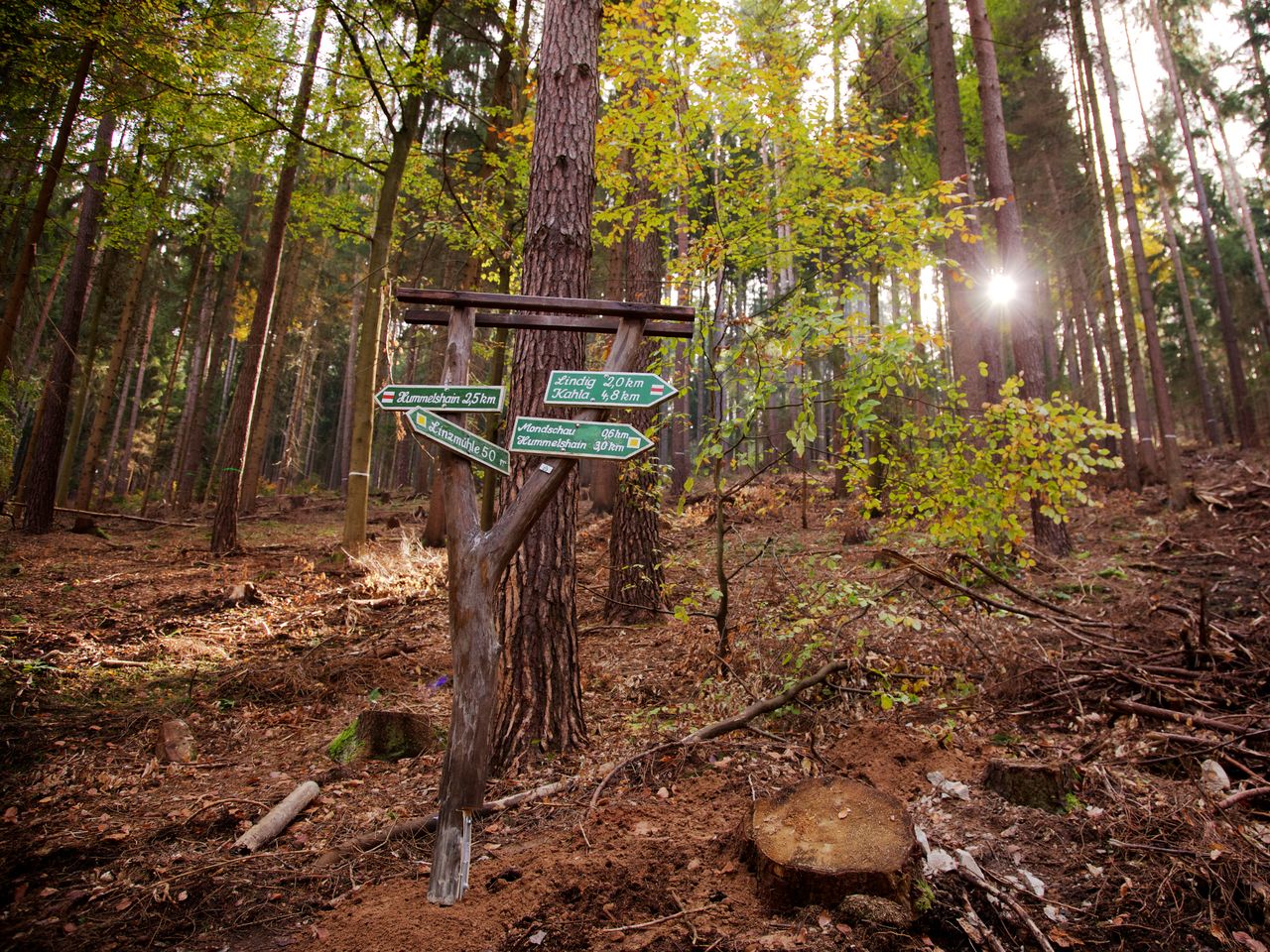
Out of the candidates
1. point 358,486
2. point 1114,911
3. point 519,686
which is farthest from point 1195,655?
point 358,486

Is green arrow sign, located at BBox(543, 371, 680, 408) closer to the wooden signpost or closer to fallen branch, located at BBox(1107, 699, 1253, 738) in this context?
the wooden signpost

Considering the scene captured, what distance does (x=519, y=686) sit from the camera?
397 cm

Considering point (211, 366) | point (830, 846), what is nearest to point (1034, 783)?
point (830, 846)

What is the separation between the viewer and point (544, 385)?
13.1ft

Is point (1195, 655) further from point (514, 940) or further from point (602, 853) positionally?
point (514, 940)

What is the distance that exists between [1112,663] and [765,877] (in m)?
3.53

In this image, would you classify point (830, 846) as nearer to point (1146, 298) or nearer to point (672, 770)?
point (672, 770)

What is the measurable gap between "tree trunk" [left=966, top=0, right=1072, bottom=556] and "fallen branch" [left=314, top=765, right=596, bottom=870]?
8.00m

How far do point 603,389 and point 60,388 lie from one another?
47.6 ft

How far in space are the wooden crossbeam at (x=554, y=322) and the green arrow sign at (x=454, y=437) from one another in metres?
0.53

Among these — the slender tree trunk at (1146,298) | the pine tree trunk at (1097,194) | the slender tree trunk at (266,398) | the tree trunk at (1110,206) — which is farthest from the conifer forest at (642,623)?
the pine tree trunk at (1097,194)

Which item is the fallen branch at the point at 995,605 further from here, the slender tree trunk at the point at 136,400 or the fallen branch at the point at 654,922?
the slender tree trunk at the point at 136,400

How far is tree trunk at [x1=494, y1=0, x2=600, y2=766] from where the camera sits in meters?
3.94

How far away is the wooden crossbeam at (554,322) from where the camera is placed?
2.93 metres
